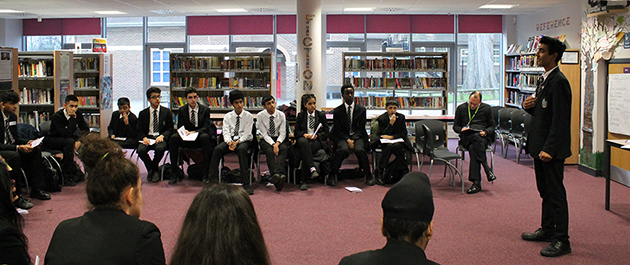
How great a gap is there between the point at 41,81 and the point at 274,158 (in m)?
6.14

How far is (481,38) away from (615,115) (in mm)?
6829

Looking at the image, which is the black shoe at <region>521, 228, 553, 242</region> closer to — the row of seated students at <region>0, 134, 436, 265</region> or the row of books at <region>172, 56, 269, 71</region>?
the row of seated students at <region>0, 134, 436, 265</region>

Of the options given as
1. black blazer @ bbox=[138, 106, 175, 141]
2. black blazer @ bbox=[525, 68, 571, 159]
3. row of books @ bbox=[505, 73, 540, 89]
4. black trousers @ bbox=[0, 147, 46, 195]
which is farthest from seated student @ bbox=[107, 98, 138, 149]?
row of books @ bbox=[505, 73, 540, 89]

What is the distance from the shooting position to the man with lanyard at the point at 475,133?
281 inches

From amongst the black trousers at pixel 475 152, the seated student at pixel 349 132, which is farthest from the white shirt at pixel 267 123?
Answer: the black trousers at pixel 475 152

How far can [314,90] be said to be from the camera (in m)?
10.2

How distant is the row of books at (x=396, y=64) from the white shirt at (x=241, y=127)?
12.1 ft

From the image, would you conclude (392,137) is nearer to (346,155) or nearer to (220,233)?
(346,155)

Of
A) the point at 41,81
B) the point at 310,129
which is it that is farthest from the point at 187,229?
the point at 41,81

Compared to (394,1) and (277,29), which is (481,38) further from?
(277,29)

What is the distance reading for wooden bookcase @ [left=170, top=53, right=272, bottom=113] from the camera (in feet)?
34.1

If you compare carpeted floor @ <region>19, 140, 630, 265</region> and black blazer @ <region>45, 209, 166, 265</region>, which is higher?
black blazer @ <region>45, 209, 166, 265</region>

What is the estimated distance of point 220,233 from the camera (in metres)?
1.51

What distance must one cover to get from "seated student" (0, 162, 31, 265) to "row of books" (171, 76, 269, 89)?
8.13 m
